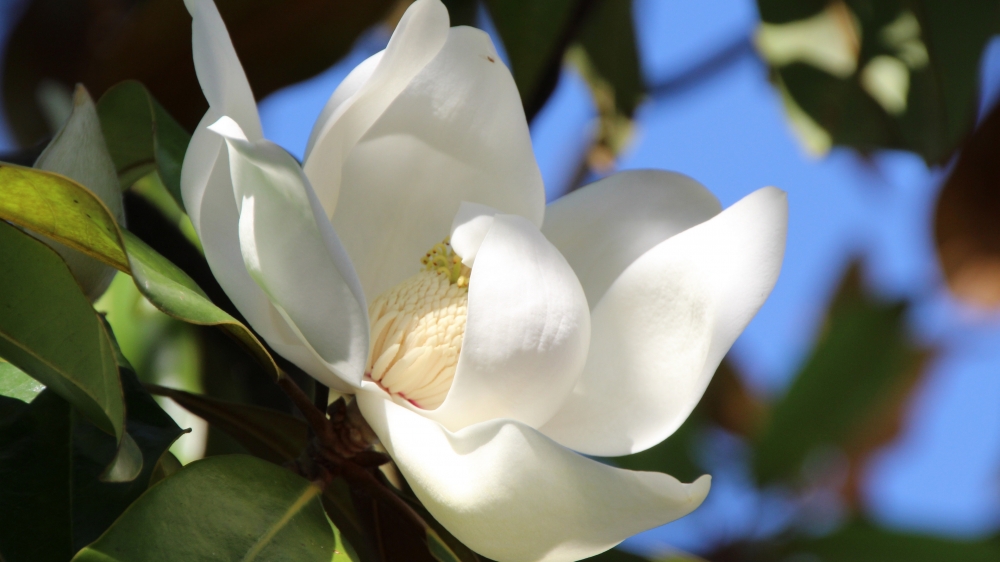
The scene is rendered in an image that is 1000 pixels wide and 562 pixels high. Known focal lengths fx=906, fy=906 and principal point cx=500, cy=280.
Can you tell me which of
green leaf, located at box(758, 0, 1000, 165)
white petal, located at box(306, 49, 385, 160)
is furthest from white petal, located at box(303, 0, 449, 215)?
green leaf, located at box(758, 0, 1000, 165)

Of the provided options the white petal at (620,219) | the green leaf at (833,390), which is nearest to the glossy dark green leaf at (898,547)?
the green leaf at (833,390)

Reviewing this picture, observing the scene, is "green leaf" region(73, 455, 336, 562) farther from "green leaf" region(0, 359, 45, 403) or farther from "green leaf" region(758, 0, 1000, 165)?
"green leaf" region(758, 0, 1000, 165)

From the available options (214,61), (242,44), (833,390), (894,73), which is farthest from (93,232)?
(894,73)

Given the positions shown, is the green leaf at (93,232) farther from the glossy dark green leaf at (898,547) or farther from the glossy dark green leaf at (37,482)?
the glossy dark green leaf at (898,547)

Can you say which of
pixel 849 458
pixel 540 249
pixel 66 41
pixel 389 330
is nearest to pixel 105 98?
pixel 389 330

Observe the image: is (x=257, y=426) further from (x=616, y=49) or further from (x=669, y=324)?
(x=616, y=49)

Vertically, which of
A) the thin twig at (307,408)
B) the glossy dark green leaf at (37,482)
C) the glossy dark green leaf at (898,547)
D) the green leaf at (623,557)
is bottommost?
the glossy dark green leaf at (898,547)
